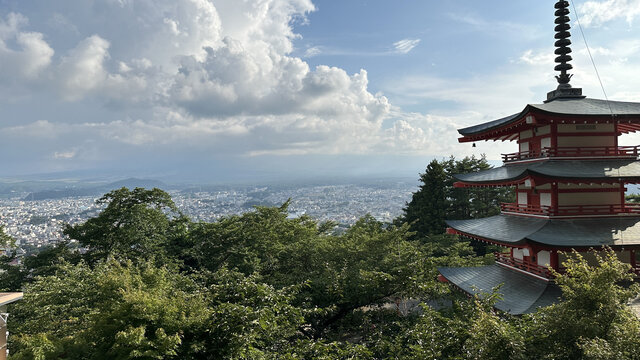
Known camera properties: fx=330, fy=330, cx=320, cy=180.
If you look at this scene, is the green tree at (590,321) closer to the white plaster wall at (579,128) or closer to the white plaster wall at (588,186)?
the white plaster wall at (588,186)

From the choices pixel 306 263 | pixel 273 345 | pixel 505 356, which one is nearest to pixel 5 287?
pixel 306 263

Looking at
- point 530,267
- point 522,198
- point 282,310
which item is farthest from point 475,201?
point 282,310

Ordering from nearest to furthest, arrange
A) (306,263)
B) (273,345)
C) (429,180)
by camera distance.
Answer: (273,345) < (306,263) < (429,180)

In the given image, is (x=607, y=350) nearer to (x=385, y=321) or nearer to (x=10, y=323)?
(x=385, y=321)

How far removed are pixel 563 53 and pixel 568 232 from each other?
7708mm

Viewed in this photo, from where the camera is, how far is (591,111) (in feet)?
38.2

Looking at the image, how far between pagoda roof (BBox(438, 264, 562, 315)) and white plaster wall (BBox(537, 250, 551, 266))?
0.63 metres

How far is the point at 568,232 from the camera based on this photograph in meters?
10.9

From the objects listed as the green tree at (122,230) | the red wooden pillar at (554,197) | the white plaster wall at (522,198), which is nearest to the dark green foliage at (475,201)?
the white plaster wall at (522,198)

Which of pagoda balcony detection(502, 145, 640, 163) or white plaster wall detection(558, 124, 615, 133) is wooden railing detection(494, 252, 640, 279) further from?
white plaster wall detection(558, 124, 615, 133)

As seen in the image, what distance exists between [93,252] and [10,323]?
34.1ft

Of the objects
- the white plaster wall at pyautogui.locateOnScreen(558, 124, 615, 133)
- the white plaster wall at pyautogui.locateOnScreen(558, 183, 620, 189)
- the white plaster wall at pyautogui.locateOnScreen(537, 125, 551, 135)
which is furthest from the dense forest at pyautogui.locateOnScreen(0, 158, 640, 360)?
the white plaster wall at pyautogui.locateOnScreen(537, 125, 551, 135)

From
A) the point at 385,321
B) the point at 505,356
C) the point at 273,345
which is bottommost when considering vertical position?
the point at 385,321

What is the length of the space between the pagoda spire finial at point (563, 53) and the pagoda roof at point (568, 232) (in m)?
5.25
